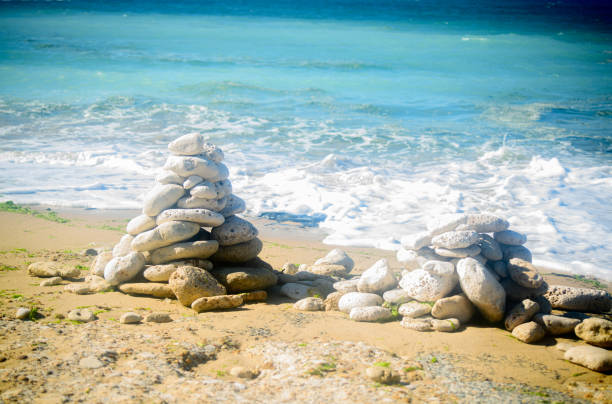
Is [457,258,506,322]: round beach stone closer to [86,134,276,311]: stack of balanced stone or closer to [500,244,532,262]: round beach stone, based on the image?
[500,244,532,262]: round beach stone

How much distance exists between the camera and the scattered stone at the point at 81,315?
16.4 feet

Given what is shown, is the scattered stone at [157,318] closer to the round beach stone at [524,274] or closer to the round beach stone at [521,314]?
the round beach stone at [521,314]

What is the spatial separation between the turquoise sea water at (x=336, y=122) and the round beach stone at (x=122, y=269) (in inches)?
153

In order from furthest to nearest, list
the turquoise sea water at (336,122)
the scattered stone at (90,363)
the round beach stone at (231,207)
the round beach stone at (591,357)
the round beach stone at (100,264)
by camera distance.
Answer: the turquoise sea water at (336,122) < the round beach stone at (231,207) < the round beach stone at (100,264) < the round beach stone at (591,357) < the scattered stone at (90,363)

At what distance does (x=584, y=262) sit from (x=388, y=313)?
4445 mm

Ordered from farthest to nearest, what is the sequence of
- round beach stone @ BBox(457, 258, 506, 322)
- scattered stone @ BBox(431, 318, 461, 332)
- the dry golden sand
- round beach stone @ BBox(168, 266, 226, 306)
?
round beach stone @ BBox(168, 266, 226, 306) → round beach stone @ BBox(457, 258, 506, 322) → scattered stone @ BBox(431, 318, 461, 332) → the dry golden sand

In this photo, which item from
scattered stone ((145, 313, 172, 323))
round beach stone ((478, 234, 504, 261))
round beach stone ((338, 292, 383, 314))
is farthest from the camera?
round beach stone ((478, 234, 504, 261))

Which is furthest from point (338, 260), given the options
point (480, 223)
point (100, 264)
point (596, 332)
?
point (596, 332)

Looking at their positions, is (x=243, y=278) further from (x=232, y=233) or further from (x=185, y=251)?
(x=185, y=251)

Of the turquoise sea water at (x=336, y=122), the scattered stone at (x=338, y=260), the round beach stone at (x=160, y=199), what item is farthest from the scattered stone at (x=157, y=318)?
the turquoise sea water at (x=336, y=122)

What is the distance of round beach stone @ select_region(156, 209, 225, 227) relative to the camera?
622cm

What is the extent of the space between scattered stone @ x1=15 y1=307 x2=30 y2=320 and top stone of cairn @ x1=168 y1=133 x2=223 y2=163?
2.57 meters

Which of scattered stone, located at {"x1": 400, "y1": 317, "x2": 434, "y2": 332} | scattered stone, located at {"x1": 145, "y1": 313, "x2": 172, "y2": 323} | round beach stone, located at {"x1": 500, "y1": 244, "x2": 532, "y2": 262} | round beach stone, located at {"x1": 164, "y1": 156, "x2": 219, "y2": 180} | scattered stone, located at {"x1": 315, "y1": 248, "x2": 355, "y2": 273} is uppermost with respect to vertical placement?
round beach stone, located at {"x1": 164, "y1": 156, "x2": 219, "y2": 180}

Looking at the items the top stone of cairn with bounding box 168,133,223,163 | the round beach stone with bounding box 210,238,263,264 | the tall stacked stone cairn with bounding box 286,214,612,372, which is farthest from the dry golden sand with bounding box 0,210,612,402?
the top stone of cairn with bounding box 168,133,223,163
